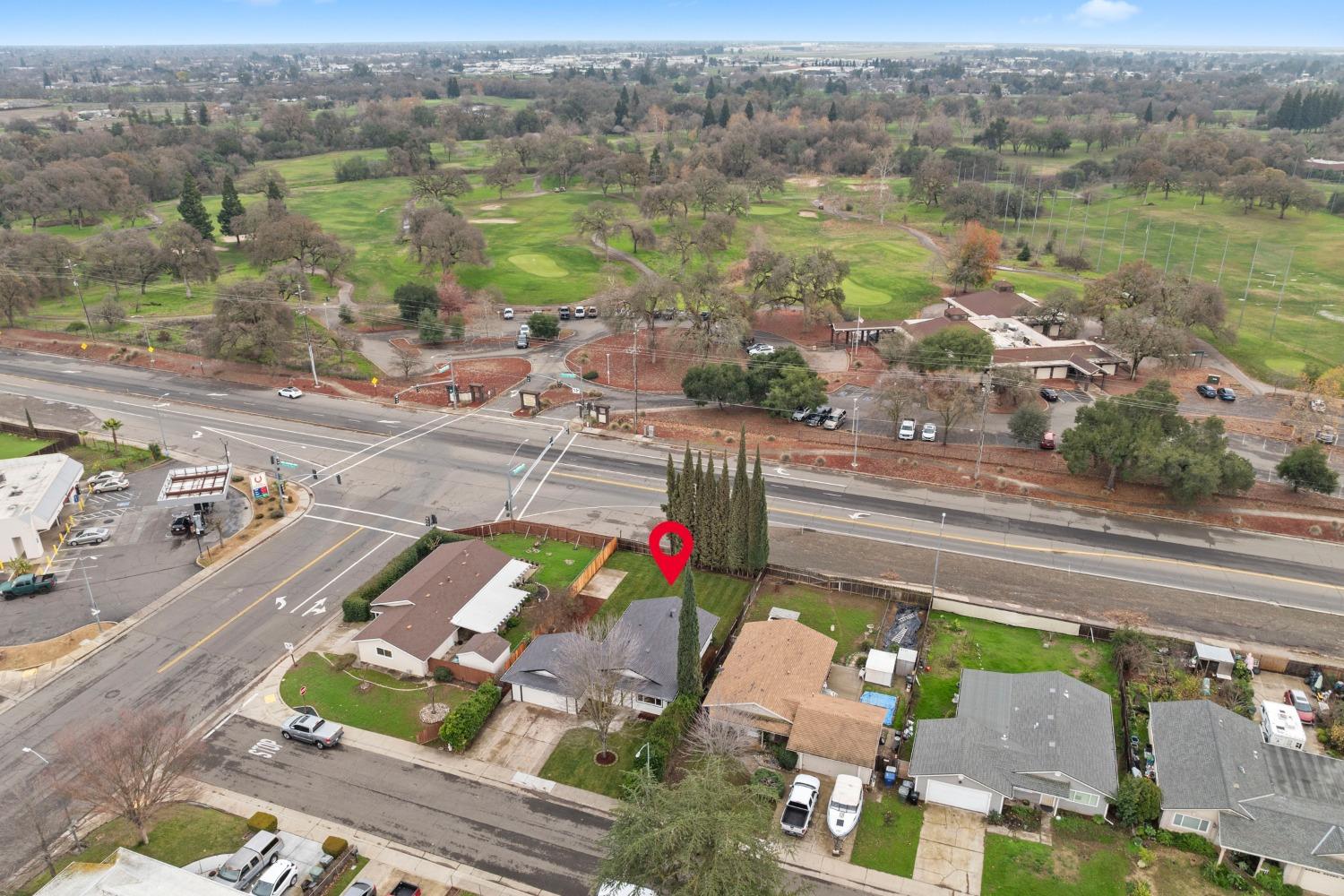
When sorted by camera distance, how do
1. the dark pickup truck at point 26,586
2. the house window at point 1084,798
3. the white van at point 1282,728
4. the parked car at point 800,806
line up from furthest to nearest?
the dark pickup truck at point 26,586, the white van at point 1282,728, the house window at point 1084,798, the parked car at point 800,806

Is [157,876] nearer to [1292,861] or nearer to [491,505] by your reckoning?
[491,505]

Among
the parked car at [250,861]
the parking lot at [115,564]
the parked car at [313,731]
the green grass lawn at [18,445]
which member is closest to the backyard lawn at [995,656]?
the parked car at [313,731]

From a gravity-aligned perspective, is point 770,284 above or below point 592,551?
above

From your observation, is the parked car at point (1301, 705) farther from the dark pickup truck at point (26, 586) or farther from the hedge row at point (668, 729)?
the dark pickup truck at point (26, 586)

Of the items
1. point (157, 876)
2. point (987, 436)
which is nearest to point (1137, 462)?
point (987, 436)

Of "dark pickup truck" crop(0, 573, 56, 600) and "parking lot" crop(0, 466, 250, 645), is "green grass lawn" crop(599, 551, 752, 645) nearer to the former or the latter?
"parking lot" crop(0, 466, 250, 645)

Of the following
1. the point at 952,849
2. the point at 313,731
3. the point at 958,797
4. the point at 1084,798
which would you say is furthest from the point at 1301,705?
the point at 313,731
